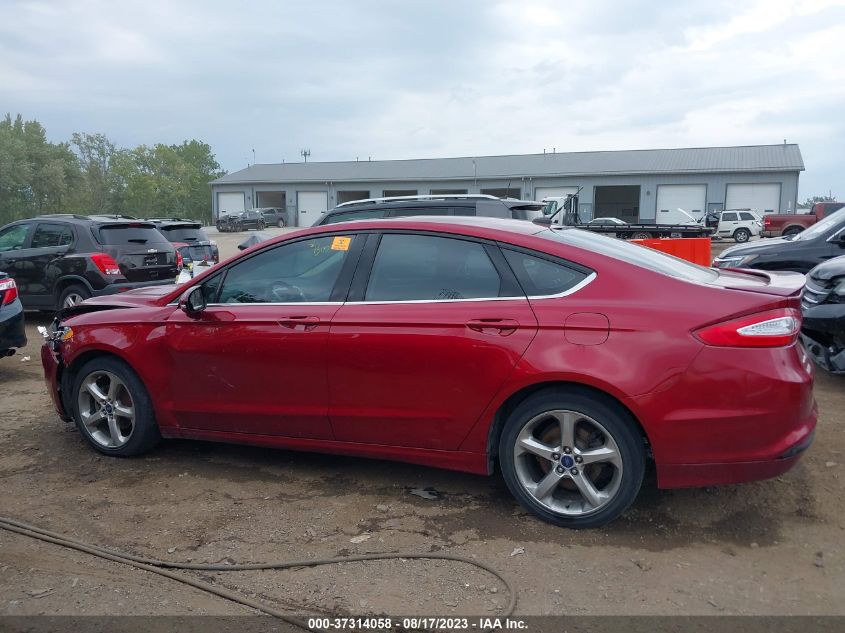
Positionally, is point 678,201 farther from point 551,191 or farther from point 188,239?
point 188,239

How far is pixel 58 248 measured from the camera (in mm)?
10367

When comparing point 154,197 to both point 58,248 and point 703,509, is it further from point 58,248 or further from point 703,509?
point 703,509

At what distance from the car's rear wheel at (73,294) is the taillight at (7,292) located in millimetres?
3189

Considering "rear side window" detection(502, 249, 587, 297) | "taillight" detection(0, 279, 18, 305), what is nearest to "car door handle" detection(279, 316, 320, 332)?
"rear side window" detection(502, 249, 587, 297)

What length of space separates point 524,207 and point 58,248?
6.88 meters

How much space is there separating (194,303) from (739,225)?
1400 inches

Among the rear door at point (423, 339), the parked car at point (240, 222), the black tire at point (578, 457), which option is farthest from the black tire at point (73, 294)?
the parked car at point (240, 222)

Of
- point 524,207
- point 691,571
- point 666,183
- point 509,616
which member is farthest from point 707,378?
point 666,183

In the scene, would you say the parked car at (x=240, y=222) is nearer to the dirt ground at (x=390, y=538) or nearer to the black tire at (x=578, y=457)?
the dirt ground at (x=390, y=538)

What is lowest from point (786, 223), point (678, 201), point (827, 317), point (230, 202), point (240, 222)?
point (827, 317)

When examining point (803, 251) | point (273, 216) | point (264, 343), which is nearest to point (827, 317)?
point (803, 251)

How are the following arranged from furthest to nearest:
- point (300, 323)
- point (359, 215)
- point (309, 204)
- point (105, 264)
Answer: point (309, 204) → point (105, 264) → point (359, 215) → point (300, 323)

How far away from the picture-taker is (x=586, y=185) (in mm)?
46875

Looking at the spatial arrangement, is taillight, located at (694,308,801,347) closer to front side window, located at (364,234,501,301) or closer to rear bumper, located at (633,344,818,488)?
rear bumper, located at (633,344,818,488)
